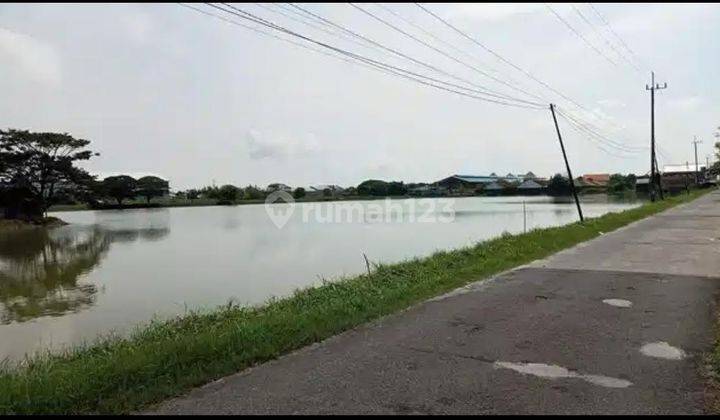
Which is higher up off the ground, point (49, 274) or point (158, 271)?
point (158, 271)

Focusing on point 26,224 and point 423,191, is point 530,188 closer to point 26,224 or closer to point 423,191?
point 423,191

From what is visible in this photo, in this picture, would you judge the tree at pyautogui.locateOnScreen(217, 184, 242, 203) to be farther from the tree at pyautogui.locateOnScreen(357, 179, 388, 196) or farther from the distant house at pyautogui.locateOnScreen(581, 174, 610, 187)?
the distant house at pyautogui.locateOnScreen(581, 174, 610, 187)

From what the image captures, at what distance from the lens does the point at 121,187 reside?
260 ft

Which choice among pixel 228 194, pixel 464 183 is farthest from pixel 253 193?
pixel 464 183

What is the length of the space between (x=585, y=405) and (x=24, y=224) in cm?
5371

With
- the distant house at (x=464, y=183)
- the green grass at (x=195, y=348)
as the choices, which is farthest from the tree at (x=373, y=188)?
the green grass at (x=195, y=348)

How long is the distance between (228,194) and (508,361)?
304 ft

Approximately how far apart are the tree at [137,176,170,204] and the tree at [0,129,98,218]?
30.9m

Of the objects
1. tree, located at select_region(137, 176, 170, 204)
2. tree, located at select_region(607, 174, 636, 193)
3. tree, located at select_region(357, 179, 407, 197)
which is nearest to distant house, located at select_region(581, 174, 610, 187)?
tree, located at select_region(607, 174, 636, 193)

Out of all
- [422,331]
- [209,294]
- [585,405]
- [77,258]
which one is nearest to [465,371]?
[585,405]

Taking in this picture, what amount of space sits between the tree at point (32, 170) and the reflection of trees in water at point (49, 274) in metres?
21.0

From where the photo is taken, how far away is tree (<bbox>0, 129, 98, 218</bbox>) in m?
50.4

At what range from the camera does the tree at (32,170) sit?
5041 cm

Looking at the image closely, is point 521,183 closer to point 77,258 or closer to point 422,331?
point 77,258
